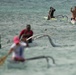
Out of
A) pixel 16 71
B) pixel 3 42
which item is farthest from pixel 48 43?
pixel 16 71

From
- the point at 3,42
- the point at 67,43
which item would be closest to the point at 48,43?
the point at 67,43

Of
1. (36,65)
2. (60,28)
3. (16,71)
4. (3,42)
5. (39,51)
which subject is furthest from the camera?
(60,28)

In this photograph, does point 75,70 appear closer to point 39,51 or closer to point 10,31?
point 39,51

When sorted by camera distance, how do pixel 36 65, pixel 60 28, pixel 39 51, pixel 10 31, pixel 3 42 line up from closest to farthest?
Answer: pixel 36 65 < pixel 39 51 < pixel 3 42 < pixel 10 31 < pixel 60 28

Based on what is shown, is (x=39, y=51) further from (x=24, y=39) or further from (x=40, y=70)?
(x=40, y=70)

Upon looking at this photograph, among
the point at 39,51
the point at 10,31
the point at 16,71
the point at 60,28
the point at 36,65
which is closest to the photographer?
the point at 16,71

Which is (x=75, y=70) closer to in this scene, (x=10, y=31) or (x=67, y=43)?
(x=67, y=43)

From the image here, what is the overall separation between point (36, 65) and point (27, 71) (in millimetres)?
1248

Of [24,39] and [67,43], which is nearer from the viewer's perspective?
[24,39]

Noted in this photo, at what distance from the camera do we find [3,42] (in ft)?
74.2

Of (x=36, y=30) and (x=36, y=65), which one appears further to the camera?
(x=36, y=30)

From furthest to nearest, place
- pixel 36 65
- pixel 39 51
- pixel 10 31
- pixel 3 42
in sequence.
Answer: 1. pixel 10 31
2. pixel 3 42
3. pixel 39 51
4. pixel 36 65

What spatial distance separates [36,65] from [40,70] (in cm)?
94

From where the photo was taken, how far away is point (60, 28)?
31078 millimetres
